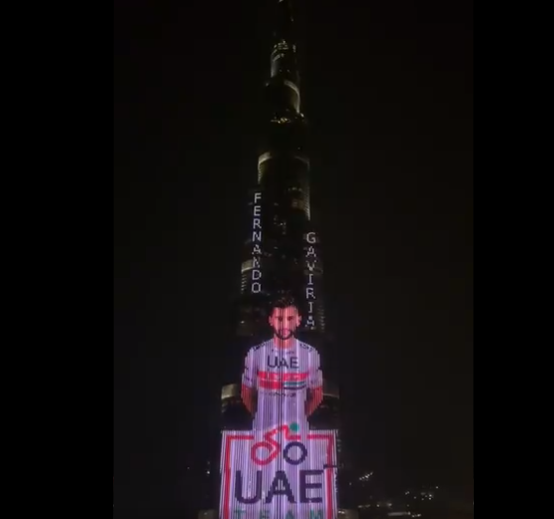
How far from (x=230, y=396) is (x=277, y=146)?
11.4 metres

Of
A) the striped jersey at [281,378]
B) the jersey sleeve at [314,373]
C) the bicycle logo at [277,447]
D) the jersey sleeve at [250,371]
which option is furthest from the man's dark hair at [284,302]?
the bicycle logo at [277,447]

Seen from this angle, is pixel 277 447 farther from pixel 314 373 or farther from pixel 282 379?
pixel 314 373

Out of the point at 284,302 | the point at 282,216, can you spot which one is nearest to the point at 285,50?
the point at 282,216

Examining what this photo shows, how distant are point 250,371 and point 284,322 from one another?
1.76 meters

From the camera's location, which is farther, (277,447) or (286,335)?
(286,335)

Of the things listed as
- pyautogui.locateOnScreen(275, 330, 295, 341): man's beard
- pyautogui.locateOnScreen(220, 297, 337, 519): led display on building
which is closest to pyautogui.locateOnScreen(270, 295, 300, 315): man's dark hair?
pyautogui.locateOnScreen(220, 297, 337, 519): led display on building

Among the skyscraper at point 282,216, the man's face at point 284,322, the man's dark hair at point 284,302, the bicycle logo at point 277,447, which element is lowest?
the bicycle logo at point 277,447

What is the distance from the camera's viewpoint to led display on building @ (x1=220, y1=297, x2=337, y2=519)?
52.3ft

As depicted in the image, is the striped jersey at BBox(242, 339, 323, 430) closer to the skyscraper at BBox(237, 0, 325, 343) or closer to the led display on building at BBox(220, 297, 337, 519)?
the led display on building at BBox(220, 297, 337, 519)

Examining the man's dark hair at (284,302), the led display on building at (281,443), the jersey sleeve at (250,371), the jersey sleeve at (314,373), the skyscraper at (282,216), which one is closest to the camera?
the led display on building at (281,443)

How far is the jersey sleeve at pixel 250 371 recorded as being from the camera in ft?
58.9

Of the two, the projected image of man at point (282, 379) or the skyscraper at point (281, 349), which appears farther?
the projected image of man at point (282, 379)

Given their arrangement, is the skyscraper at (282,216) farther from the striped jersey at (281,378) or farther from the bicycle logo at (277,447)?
the bicycle logo at (277,447)

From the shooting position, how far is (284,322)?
1827cm
